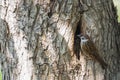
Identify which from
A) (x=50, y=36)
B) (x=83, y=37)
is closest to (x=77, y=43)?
(x=83, y=37)

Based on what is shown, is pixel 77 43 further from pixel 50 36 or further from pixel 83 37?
pixel 50 36

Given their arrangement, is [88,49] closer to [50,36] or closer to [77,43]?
[77,43]

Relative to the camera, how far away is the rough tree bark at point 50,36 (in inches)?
84.0

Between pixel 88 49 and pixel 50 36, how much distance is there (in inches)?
9.6

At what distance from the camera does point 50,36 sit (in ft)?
7.03

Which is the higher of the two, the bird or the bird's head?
the bird's head

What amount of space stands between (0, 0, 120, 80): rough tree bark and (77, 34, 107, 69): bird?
3cm

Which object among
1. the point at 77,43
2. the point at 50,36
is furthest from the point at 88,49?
the point at 50,36

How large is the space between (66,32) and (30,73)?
0.33 m

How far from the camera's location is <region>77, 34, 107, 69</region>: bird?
216 cm

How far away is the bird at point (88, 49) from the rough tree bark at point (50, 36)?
29mm

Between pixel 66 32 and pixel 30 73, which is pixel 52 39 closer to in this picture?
pixel 66 32

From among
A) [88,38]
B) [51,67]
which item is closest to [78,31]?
[88,38]

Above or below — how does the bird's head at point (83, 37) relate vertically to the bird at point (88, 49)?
above
